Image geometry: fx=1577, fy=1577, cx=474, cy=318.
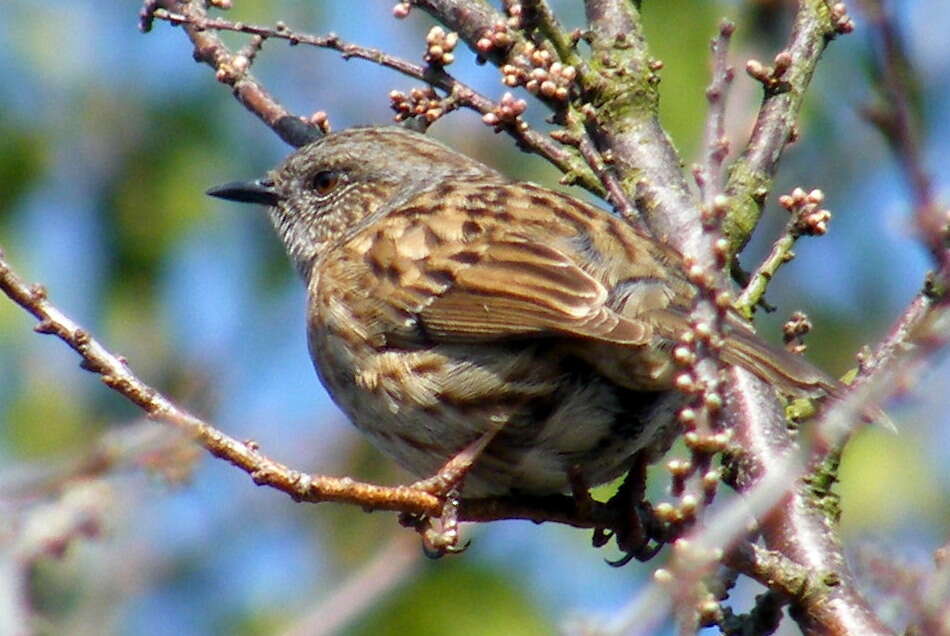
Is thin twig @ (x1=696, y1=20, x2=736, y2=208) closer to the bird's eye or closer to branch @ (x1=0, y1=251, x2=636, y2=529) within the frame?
branch @ (x1=0, y1=251, x2=636, y2=529)

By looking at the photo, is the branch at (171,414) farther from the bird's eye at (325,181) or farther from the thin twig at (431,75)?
the bird's eye at (325,181)

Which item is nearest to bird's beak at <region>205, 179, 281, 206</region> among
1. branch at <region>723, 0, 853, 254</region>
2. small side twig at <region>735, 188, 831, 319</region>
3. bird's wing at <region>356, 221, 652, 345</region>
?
bird's wing at <region>356, 221, 652, 345</region>

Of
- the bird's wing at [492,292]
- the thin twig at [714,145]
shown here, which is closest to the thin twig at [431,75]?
the bird's wing at [492,292]

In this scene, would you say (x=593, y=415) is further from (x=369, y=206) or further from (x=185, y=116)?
(x=185, y=116)

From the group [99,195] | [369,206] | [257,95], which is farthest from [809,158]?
[99,195]

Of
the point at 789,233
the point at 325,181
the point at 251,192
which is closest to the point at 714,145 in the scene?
the point at 789,233

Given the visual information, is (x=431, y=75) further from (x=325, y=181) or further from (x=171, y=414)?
(x=171, y=414)
